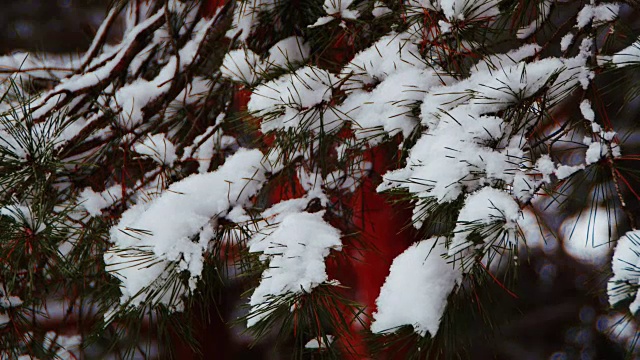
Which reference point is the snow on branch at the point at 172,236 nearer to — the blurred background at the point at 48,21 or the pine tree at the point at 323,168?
the pine tree at the point at 323,168

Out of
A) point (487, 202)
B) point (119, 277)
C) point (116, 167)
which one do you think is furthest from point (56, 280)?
point (487, 202)

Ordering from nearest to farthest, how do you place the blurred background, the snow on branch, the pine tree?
1. the pine tree
2. the snow on branch
3. the blurred background

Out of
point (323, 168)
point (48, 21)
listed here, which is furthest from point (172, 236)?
point (48, 21)

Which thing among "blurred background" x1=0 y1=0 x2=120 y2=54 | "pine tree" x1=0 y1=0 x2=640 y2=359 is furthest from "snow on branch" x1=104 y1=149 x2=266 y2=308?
"blurred background" x1=0 y1=0 x2=120 y2=54

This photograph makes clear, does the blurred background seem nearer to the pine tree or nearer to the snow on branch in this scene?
the pine tree

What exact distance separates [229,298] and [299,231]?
8.04 ft

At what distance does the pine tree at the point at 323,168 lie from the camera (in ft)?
2.41

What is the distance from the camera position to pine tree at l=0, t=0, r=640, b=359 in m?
0.73

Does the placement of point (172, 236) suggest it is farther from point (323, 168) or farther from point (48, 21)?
point (48, 21)

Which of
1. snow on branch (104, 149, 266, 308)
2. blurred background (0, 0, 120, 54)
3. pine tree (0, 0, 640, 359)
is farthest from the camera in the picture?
blurred background (0, 0, 120, 54)

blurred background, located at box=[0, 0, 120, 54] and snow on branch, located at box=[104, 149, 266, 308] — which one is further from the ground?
blurred background, located at box=[0, 0, 120, 54]

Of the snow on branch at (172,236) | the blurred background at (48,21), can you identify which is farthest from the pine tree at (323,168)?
the blurred background at (48,21)

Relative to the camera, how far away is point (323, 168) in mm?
1068

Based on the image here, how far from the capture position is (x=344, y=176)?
1229 millimetres
